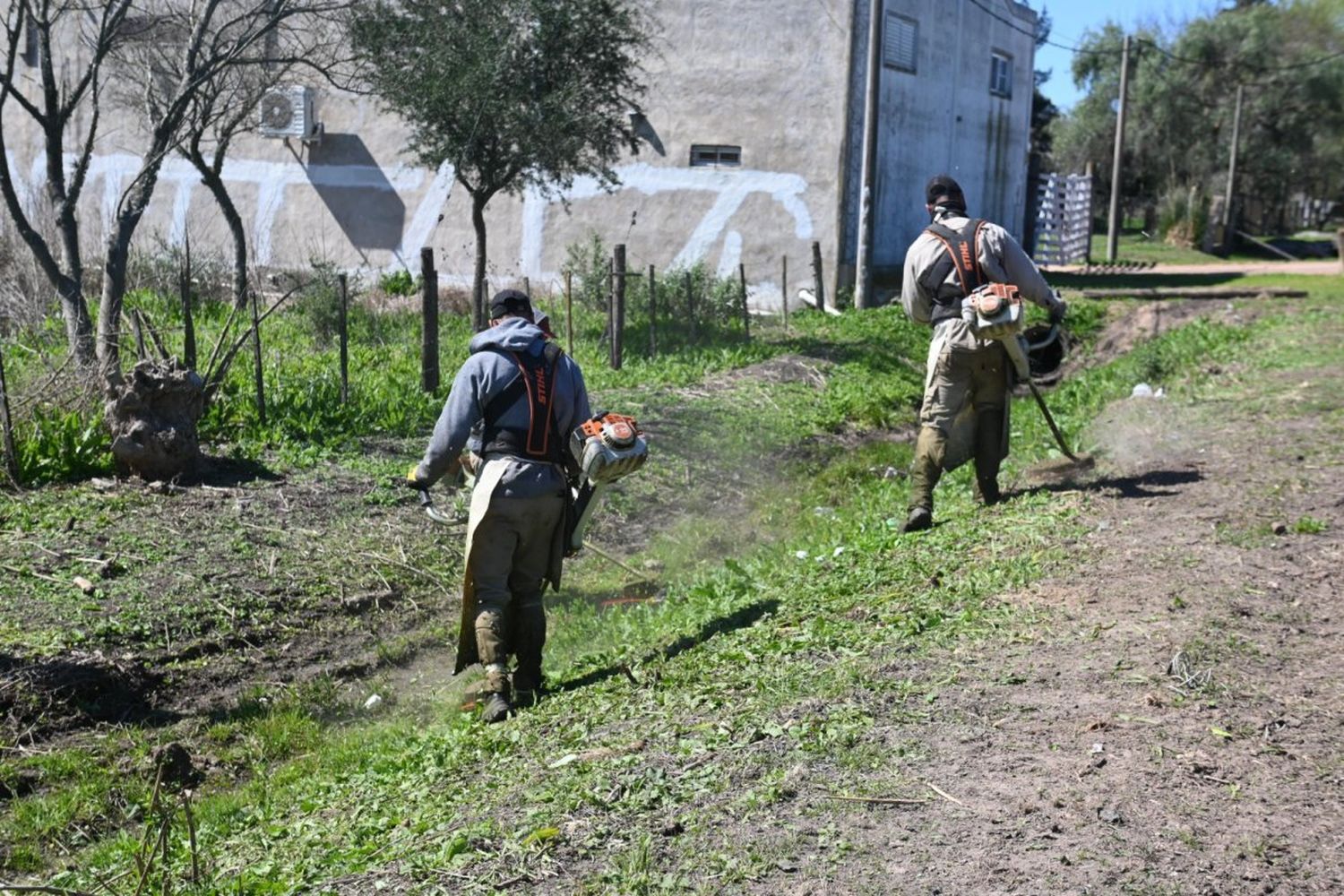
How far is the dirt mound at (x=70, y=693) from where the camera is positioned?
6.81 meters

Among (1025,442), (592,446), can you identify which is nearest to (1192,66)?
(1025,442)

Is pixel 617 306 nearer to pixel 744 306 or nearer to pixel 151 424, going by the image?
pixel 744 306

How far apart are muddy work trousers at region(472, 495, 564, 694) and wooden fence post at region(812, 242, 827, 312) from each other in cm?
1500

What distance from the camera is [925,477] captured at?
8.85 meters

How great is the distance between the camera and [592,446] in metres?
6.68

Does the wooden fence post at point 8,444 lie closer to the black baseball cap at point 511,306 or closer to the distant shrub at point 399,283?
the black baseball cap at point 511,306

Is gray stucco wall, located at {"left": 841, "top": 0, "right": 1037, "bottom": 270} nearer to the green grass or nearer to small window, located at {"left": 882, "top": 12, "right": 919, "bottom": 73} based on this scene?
small window, located at {"left": 882, "top": 12, "right": 919, "bottom": 73}

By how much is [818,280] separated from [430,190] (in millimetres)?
7459

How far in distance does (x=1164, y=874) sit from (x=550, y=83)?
47.4 ft

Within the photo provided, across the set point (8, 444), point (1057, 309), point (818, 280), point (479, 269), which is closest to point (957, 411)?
point (1057, 309)

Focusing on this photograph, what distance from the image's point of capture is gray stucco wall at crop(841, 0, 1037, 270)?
920 inches

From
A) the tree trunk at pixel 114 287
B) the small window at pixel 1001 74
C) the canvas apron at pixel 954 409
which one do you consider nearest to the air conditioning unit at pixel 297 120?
the tree trunk at pixel 114 287

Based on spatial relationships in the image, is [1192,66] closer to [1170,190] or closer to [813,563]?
[1170,190]

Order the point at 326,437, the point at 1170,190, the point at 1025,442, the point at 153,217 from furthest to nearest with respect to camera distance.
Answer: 1. the point at 1170,190
2. the point at 153,217
3. the point at 1025,442
4. the point at 326,437
